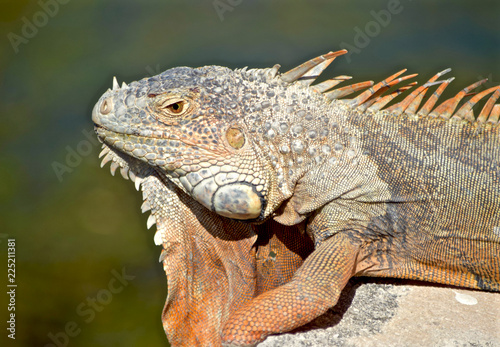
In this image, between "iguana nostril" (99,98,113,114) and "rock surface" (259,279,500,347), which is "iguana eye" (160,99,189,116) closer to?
"iguana nostril" (99,98,113,114)

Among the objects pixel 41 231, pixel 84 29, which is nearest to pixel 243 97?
pixel 41 231

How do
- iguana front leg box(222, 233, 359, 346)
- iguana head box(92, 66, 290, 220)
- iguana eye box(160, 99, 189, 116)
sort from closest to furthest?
iguana front leg box(222, 233, 359, 346) → iguana head box(92, 66, 290, 220) → iguana eye box(160, 99, 189, 116)

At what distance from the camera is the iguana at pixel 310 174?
2.87 meters

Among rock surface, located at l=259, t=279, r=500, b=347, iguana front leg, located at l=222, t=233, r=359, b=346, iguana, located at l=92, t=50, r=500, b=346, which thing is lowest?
rock surface, located at l=259, t=279, r=500, b=347

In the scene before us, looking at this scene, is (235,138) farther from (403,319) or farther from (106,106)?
(403,319)

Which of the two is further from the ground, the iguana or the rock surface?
the iguana

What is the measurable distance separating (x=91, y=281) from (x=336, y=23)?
215 inches

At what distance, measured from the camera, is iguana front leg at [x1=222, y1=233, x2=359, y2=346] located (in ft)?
8.82

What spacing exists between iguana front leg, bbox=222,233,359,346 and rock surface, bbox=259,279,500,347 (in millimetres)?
98

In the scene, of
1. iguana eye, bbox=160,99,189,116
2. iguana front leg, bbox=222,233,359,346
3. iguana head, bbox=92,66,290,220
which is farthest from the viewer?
iguana eye, bbox=160,99,189,116

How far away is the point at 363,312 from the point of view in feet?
10.1

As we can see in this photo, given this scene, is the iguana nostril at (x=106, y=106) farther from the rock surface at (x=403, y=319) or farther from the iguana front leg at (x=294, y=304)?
the rock surface at (x=403, y=319)

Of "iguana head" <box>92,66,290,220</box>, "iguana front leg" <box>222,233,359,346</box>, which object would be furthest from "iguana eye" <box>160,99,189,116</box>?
"iguana front leg" <box>222,233,359,346</box>

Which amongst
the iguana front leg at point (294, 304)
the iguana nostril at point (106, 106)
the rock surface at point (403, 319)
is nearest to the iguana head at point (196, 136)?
the iguana nostril at point (106, 106)
